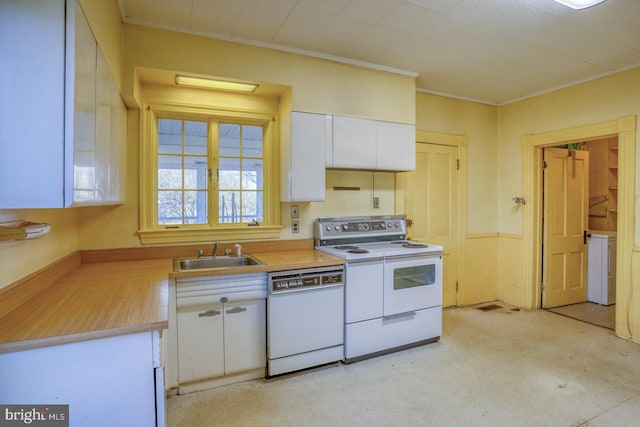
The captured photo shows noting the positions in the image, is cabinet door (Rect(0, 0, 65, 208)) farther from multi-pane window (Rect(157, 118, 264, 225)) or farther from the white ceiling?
multi-pane window (Rect(157, 118, 264, 225))

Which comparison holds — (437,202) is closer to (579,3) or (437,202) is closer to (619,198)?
(619,198)

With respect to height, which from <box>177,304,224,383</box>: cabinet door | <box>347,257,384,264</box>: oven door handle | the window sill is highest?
the window sill

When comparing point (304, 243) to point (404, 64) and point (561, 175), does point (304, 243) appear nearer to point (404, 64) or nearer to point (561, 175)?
point (404, 64)

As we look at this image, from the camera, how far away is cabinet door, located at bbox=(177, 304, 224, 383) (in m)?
2.27

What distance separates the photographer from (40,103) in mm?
1146

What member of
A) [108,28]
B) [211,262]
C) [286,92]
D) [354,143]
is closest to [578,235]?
[354,143]

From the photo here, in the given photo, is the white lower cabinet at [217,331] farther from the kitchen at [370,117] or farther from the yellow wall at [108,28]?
the yellow wall at [108,28]

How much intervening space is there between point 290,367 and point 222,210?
143cm

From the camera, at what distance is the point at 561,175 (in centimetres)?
423

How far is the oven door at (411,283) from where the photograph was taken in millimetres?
2840

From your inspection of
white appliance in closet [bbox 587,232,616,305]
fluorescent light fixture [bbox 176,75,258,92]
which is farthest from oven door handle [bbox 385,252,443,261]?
white appliance in closet [bbox 587,232,616,305]

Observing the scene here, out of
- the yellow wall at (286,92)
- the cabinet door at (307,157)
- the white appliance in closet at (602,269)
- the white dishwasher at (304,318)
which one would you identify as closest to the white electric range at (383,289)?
the white dishwasher at (304,318)

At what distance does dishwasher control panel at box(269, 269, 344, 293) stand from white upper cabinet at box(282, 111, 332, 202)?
0.67 m

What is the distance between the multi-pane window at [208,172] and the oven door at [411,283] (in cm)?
131
